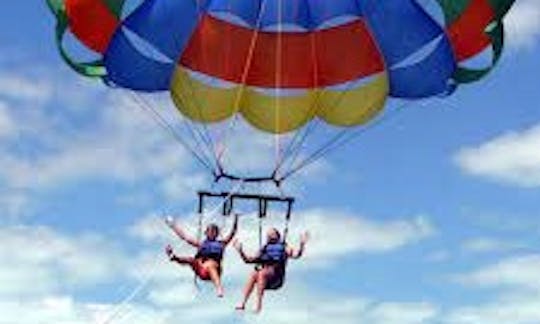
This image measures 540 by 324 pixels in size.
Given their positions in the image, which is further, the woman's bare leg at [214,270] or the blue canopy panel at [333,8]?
the blue canopy panel at [333,8]

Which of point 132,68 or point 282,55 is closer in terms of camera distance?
point 132,68

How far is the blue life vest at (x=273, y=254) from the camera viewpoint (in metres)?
17.8

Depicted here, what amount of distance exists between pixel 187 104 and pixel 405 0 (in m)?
3.39

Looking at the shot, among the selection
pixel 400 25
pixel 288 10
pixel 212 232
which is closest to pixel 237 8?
pixel 288 10

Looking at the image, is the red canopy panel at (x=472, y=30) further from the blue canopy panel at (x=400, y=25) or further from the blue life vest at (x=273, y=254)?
the blue life vest at (x=273, y=254)

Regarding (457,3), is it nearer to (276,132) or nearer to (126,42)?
(276,132)

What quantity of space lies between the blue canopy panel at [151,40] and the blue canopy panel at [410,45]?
251 centimetres

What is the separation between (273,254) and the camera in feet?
58.5

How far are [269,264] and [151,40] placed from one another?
3.68 metres

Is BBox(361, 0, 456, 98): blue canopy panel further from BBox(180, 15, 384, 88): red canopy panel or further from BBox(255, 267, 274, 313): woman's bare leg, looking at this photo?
BBox(255, 267, 274, 313): woman's bare leg

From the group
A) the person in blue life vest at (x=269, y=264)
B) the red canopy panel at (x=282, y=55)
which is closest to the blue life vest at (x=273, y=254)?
the person in blue life vest at (x=269, y=264)

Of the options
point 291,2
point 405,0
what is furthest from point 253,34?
point 405,0

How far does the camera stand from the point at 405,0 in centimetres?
1903

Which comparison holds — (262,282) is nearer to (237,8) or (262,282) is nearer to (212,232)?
(212,232)
